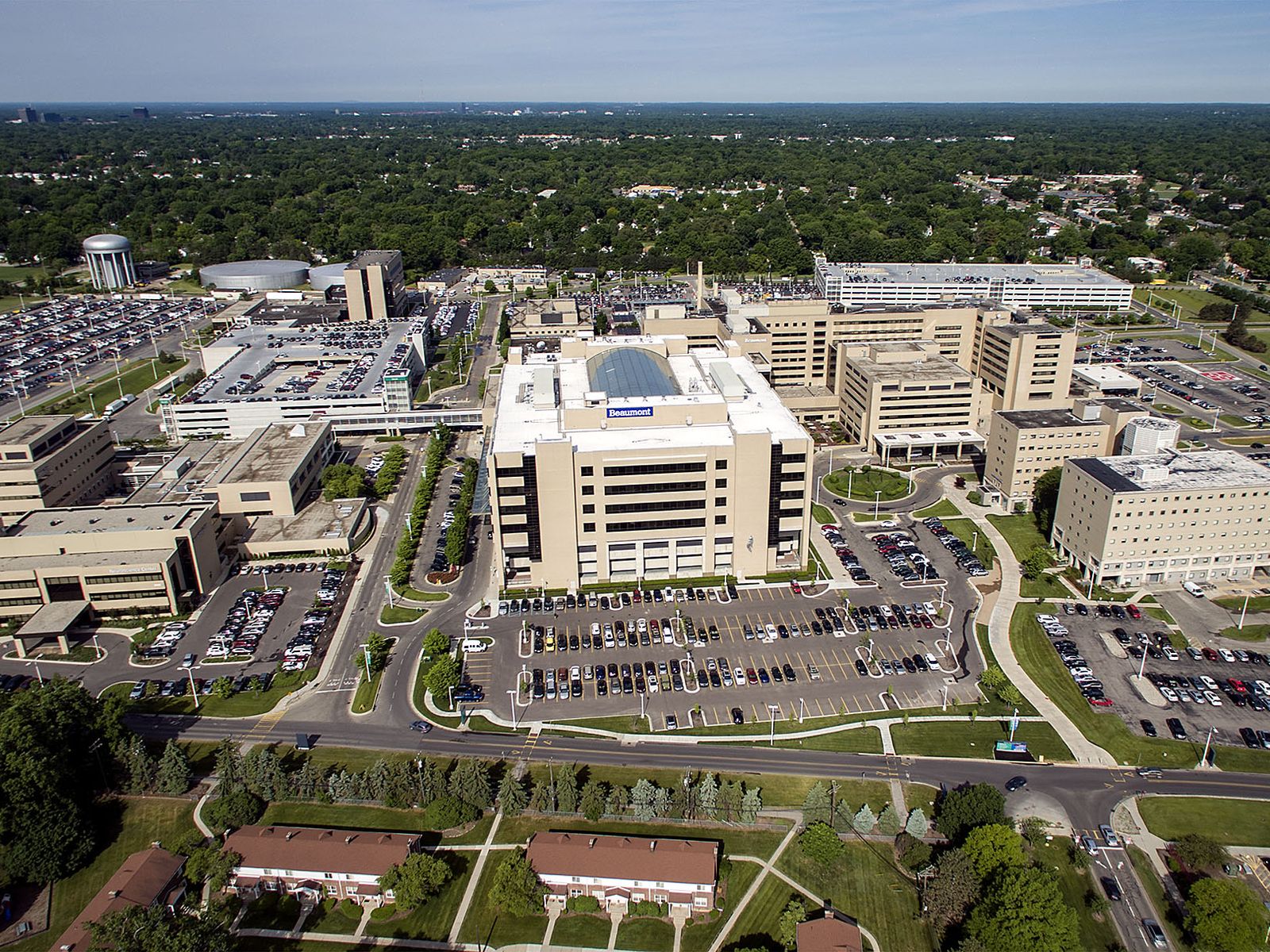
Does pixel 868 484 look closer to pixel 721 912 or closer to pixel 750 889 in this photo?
pixel 750 889

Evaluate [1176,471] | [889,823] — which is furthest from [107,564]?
[1176,471]

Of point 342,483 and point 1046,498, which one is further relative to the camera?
point 342,483

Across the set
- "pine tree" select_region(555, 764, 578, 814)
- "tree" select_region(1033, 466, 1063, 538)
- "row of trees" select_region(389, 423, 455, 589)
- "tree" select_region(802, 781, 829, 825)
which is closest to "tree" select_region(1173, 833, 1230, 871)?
"tree" select_region(802, 781, 829, 825)

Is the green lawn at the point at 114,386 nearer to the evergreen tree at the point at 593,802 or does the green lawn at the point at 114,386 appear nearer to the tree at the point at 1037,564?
the evergreen tree at the point at 593,802

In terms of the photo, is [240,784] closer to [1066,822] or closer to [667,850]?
[667,850]

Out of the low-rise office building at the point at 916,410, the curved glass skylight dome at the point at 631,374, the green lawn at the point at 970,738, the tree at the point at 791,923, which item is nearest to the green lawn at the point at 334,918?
the tree at the point at 791,923

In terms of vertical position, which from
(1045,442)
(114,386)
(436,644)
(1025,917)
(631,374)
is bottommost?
(436,644)
